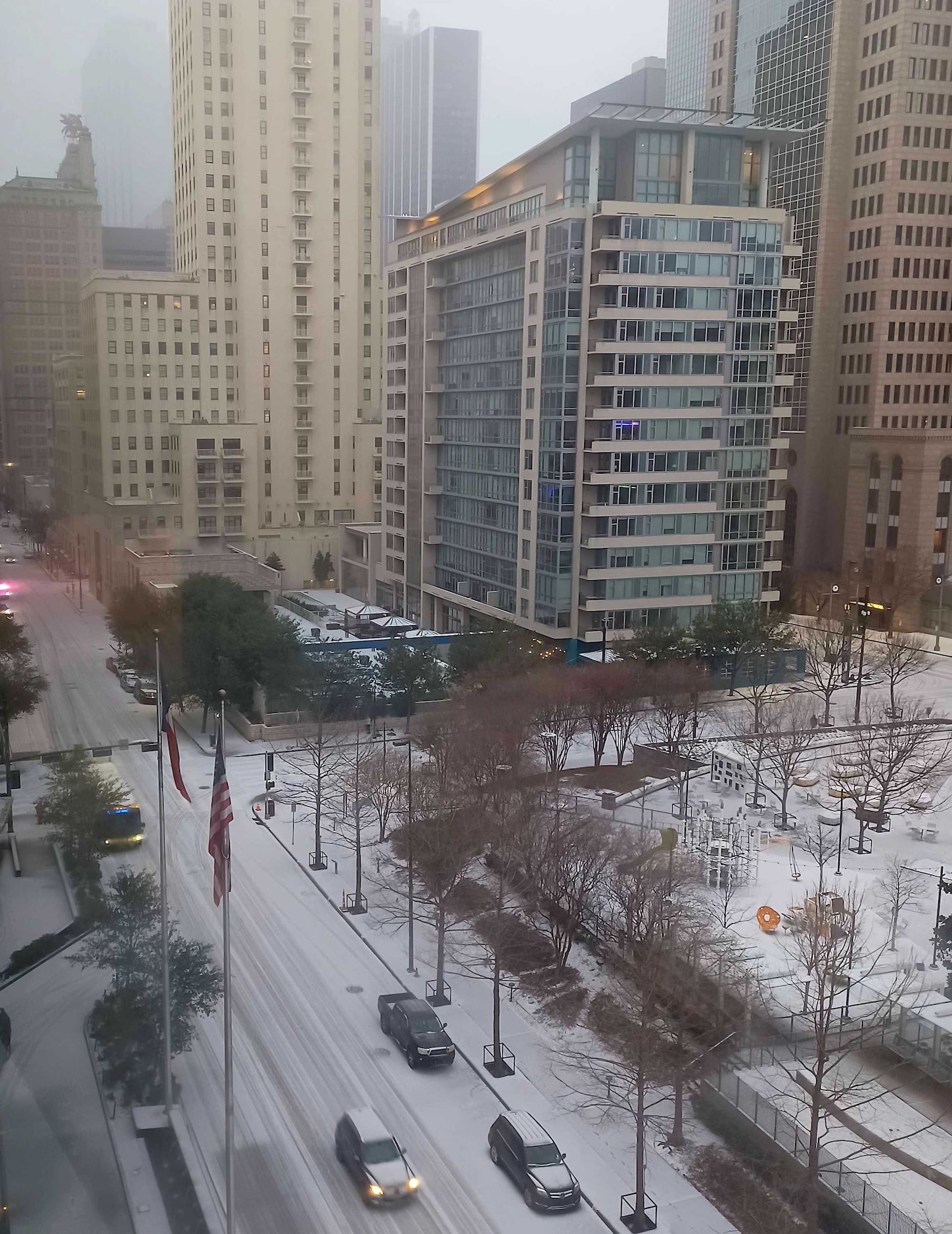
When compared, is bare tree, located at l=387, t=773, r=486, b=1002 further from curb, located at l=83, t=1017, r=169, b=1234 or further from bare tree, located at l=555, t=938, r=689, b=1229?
curb, located at l=83, t=1017, r=169, b=1234

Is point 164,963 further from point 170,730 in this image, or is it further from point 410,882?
point 410,882

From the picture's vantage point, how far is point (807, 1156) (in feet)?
19.2

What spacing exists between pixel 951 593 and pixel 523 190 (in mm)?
11201

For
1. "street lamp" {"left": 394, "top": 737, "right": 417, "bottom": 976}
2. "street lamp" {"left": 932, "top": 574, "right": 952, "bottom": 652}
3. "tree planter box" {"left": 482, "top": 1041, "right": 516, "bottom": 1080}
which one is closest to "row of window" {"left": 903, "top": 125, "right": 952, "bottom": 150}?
"street lamp" {"left": 932, "top": 574, "right": 952, "bottom": 652}

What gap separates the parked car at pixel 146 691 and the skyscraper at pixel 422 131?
12364mm

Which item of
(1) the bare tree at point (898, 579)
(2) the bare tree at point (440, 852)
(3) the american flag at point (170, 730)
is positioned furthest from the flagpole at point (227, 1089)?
(1) the bare tree at point (898, 579)

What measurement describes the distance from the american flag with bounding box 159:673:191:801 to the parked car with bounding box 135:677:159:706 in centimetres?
4

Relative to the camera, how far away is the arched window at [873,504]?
23.1m

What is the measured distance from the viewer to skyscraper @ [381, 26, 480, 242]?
17203mm

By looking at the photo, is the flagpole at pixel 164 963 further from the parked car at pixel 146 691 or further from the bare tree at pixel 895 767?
the bare tree at pixel 895 767

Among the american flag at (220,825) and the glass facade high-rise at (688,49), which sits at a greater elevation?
the glass facade high-rise at (688,49)

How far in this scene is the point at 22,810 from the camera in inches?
183

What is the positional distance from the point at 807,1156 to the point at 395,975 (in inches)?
122

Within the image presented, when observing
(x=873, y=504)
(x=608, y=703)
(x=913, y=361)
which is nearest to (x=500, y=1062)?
(x=608, y=703)
